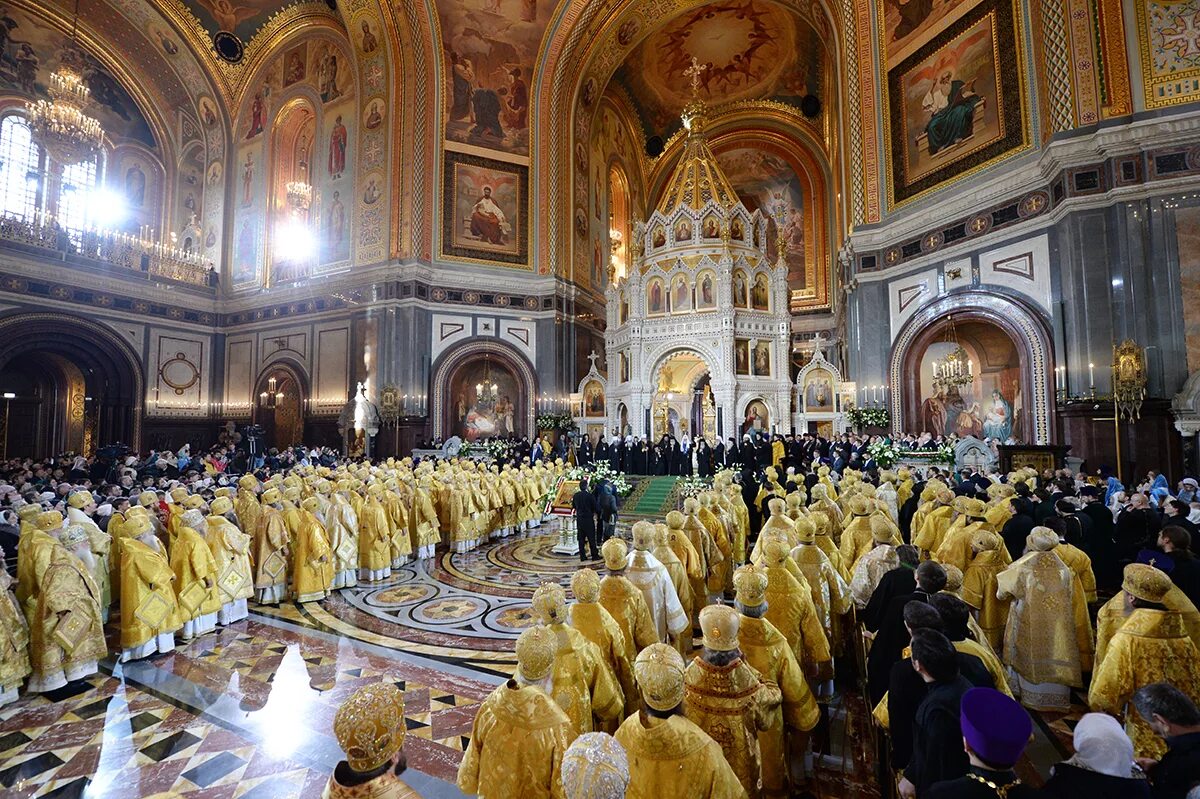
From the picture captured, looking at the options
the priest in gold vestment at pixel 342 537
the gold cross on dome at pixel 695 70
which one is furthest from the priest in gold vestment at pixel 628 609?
the gold cross on dome at pixel 695 70

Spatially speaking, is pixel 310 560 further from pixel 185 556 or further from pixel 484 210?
pixel 484 210

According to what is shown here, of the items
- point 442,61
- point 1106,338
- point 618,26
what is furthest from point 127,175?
point 1106,338

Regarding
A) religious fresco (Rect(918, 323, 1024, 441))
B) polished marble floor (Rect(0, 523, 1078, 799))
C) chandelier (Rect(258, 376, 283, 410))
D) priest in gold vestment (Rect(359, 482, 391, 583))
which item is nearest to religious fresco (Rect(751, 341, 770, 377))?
religious fresco (Rect(918, 323, 1024, 441))

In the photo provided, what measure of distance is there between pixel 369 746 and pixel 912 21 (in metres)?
20.9

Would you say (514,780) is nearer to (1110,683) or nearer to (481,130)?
(1110,683)

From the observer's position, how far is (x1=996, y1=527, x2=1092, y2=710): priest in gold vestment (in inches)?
157

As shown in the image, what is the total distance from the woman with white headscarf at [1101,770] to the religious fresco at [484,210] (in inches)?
861

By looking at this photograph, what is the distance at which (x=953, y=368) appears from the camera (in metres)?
14.2

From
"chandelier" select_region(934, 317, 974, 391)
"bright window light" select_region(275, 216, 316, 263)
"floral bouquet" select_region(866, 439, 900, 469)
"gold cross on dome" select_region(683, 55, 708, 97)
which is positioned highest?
"gold cross on dome" select_region(683, 55, 708, 97)

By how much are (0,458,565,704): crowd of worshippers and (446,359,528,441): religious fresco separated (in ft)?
35.9

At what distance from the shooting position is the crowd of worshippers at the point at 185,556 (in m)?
4.65

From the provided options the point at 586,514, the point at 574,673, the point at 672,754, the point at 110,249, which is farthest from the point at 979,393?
the point at 110,249

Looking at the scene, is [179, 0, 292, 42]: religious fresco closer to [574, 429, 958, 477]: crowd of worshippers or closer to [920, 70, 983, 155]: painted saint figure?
[574, 429, 958, 477]: crowd of worshippers

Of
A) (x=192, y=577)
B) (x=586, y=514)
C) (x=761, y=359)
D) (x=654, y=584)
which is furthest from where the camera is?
(x=761, y=359)
